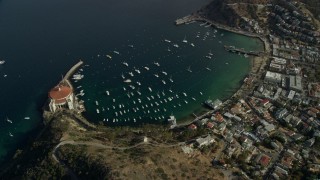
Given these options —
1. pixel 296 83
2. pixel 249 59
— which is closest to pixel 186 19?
pixel 249 59

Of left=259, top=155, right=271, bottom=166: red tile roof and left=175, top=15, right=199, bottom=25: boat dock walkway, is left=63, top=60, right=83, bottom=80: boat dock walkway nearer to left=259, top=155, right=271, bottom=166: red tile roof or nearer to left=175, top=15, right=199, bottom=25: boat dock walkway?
left=175, top=15, right=199, bottom=25: boat dock walkway

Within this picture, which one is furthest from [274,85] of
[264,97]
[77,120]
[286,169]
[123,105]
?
[77,120]

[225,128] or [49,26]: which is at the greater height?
[49,26]

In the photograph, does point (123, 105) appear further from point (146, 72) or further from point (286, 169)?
point (286, 169)

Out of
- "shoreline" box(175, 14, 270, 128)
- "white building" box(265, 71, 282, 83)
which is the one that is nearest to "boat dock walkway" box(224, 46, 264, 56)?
"shoreline" box(175, 14, 270, 128)

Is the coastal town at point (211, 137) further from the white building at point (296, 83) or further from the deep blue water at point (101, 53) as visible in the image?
the deep blue water at point (101, 53)

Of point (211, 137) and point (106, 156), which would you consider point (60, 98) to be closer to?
point (106, 156)

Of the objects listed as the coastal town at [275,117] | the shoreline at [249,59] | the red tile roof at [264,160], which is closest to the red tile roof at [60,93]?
the shoreline at [249,59]
